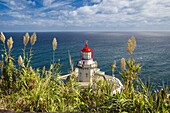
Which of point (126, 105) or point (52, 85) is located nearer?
point (126, 105)

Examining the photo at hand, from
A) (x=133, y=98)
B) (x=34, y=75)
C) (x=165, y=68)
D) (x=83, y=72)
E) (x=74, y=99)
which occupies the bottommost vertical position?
(x=165, y=68)

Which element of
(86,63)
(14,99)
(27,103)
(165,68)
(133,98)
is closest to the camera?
(133,98)

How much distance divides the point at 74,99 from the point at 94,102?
0.82m

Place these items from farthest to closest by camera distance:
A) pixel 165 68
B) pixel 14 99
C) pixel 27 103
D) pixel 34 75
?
pixel 165 68 < pixel 34 75 < pixel 14 99 < pixel 27 103

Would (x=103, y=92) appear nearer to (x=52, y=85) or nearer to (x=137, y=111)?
(x=137, y=111)

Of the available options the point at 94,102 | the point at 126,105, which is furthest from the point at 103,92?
the point at 126,105

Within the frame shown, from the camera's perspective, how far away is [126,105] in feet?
13.5

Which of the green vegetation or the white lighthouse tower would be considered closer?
the green vegetation

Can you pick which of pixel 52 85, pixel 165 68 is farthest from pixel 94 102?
pixel 165 68

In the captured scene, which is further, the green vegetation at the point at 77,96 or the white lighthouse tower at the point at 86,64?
the white lighthouse tower at the point at 86,64

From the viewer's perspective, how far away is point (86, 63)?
14383 millimetres

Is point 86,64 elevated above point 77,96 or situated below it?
below

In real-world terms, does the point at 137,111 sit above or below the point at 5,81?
below

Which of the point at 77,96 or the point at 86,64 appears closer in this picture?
the point at 77,96
